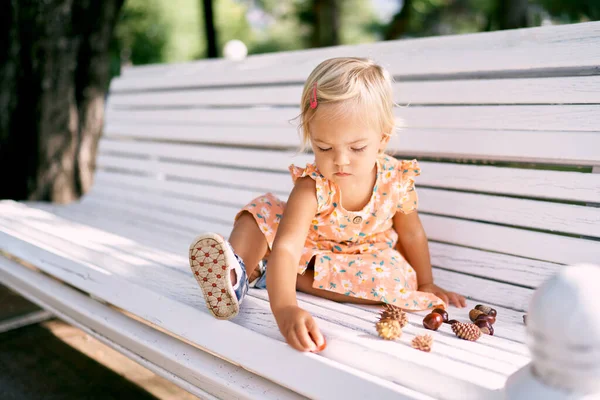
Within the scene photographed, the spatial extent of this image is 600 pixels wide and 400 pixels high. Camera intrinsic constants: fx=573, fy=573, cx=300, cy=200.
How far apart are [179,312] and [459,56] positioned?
4.38 feet

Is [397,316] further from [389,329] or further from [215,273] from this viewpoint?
[215,273]

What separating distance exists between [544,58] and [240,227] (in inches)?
45.4

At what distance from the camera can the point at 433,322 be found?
151cm

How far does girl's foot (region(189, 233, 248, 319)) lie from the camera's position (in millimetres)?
1506

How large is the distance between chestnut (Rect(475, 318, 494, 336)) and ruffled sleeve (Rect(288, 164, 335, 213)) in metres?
0.59

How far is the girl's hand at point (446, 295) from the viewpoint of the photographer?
1.86 m

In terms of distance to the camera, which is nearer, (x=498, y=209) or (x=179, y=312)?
(x=179, y=312)

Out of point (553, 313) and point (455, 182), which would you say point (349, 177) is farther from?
point (553, 313)

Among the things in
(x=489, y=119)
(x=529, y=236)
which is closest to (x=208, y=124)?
(x=489, y=119)

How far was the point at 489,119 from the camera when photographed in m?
1.99

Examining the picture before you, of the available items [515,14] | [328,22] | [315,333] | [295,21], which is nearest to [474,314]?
[315,333]

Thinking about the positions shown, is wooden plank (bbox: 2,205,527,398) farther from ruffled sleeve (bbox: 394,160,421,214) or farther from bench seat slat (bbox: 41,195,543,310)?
ruffled sleeve (bbox: 394,160,421,214)

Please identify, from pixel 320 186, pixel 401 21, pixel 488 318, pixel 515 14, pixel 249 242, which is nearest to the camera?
pixel 488 318

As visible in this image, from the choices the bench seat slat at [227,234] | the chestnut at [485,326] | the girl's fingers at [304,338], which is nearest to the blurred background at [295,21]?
the bench seat slat at [227,234]
